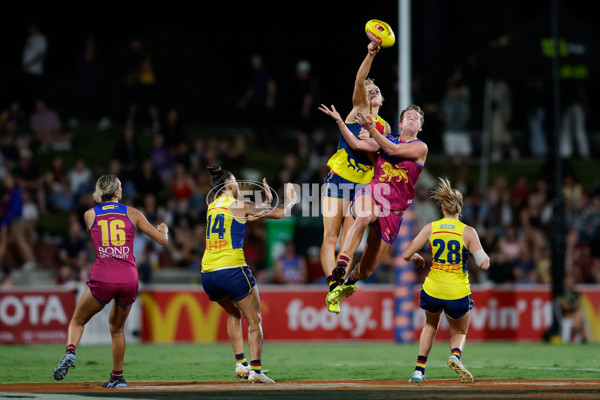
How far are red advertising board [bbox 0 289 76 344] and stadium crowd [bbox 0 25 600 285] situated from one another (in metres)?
0.56

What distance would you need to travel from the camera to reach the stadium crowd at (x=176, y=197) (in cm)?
1998

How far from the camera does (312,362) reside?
14.5 metres

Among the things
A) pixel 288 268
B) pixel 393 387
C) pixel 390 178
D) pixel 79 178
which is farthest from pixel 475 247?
pixel 79 178

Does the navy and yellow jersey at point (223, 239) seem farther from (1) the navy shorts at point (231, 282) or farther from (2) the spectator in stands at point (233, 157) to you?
(2) the spectator in stands at point (233, 157)

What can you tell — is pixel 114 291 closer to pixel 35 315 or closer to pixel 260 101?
pixel 35 315

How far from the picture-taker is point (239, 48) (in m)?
27.3

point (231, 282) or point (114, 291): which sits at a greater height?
→ point (231, 282)

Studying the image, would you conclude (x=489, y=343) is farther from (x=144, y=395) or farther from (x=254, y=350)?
(x=144, y=395)

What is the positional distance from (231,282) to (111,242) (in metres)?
1.43

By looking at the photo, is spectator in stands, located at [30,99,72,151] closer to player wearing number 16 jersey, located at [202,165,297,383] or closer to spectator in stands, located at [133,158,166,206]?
spectator in stands, located at [133,158,166,206]

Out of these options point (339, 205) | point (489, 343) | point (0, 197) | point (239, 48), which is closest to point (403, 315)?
point (489, 343)

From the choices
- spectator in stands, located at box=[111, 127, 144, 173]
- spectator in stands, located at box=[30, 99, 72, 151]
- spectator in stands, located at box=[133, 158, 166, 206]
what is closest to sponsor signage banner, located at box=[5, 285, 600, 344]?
spectator in stands, located at box=[133, 158, 166, 206]

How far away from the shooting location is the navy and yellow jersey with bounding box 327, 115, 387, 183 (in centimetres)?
1134

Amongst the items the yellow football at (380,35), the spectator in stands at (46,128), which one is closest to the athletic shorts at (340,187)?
the yellow football at (380,35)
